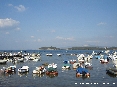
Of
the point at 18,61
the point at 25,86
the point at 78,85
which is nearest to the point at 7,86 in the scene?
the point at 25,86

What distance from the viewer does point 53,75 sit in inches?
2138

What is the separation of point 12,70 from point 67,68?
18.4 m

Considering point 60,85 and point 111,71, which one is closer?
point 60,85

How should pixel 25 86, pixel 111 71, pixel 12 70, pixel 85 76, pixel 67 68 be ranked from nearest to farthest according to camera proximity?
pixel 25 86
pixel 85 76
pixel 111 71
pixel 12 70
pixel 67 68

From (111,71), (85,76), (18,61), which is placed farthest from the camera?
(18,61)

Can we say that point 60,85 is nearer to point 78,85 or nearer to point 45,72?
point 78,85

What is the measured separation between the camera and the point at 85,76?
51.5 meters

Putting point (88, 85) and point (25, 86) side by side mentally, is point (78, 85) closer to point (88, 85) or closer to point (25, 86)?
point (88, 85)

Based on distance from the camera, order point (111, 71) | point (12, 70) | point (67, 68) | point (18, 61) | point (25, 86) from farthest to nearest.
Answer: point (18, 61) < point (67, 68) < point (12, 70) < point (111, 71) < point (25, 86)

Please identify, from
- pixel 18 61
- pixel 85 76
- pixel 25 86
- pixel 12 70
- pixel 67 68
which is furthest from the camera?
pixel 18 61

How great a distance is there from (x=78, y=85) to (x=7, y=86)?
46.0ft

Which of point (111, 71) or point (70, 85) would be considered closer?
point (70, 85)

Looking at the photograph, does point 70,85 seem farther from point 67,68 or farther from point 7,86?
point 67,68

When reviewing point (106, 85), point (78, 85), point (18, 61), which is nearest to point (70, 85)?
point (78, 85)
